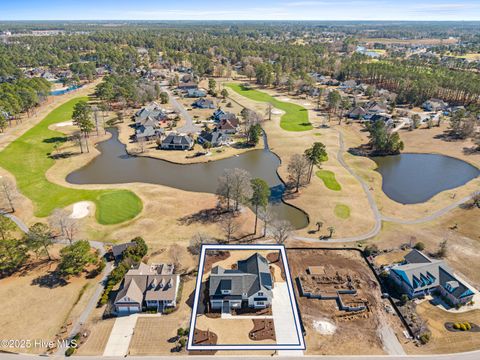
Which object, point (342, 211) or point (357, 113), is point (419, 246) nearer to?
point (342, 211)

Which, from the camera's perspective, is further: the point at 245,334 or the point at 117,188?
the point at 117,188

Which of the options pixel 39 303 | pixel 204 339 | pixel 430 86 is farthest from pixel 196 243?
pixel 430 86

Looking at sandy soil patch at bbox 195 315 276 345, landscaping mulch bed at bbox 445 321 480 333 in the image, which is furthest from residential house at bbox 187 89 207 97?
landscaping mulch bed at bbox 445 321 480 333

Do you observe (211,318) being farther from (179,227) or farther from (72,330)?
(179,227)

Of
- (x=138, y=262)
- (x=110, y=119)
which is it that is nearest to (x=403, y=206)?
(x=138, y=262)

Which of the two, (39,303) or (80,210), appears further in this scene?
(80,210)
